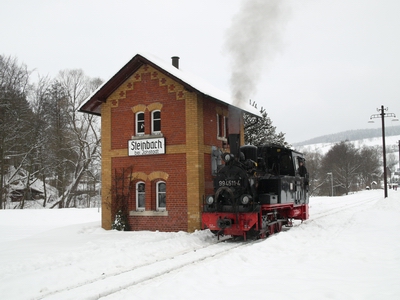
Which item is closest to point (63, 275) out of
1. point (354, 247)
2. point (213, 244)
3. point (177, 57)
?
point (213, 244)

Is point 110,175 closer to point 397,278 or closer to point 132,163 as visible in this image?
point 132,163

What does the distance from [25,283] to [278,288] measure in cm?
442

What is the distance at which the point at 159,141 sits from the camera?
14680 millimetres

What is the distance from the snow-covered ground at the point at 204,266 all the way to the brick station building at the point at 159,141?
5.27 feet

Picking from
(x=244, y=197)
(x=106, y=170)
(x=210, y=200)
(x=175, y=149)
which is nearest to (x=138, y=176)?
(x=106, y=170)

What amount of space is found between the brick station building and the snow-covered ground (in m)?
1.61

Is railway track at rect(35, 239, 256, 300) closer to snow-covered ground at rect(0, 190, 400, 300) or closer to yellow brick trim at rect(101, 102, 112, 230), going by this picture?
snow-covered ground at rect(0, 190, 400, 300)

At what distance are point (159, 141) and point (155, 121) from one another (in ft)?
3.26

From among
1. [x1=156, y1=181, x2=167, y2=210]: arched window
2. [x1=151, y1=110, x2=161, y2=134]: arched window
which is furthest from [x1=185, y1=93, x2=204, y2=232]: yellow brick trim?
[x1=151, y1=110, x2=161, y2=134]: arched window

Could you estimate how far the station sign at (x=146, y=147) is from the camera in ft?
48.1

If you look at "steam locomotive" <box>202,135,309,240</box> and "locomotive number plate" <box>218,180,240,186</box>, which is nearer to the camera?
"steam locomotive" <box>202,135,309,240</box>

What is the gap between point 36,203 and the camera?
34031 millimetres

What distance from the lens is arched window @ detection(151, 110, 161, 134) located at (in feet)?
49.9

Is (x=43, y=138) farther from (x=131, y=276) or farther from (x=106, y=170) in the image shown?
(x=131, y=276)
